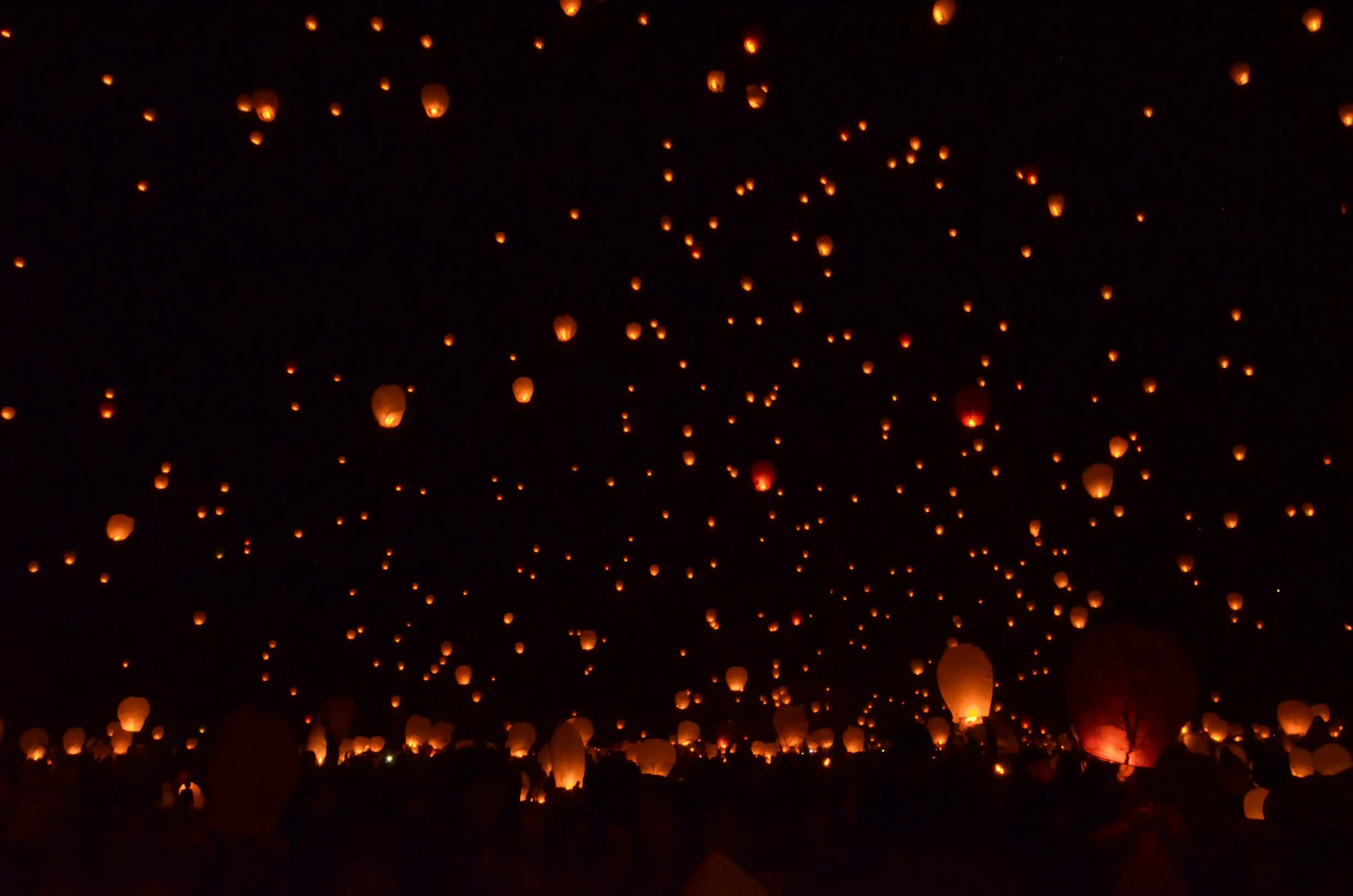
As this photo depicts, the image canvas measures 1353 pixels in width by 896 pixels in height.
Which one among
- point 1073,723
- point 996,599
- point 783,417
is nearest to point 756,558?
point 783,417

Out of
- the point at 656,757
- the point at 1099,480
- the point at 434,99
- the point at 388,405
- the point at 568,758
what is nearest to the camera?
the point at 568,758

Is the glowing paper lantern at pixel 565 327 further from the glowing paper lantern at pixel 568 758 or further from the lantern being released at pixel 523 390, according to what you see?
the glowing paper lantern at pixel 568 758

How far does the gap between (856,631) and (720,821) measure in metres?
7.53

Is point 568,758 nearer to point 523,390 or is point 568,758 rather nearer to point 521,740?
point 523,390

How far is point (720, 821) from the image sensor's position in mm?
2617

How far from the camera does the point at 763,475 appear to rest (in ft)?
19.8

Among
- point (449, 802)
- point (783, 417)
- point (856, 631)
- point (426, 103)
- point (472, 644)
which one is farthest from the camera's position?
point (856, 631)

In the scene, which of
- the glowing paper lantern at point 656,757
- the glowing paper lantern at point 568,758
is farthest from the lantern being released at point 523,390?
the glowing paper lantern at point 656,757

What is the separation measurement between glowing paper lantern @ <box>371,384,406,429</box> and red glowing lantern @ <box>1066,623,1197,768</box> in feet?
10.1

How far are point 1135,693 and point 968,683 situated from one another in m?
1.77

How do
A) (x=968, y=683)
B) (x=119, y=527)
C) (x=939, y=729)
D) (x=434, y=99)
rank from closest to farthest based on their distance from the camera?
(x=434, y=99)
(x=968, y=683)
(x=119, y=527)
(x=939, y=729)

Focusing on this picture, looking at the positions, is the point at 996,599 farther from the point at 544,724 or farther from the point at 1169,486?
the point at 544,724

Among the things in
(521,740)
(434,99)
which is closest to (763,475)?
(521,740)

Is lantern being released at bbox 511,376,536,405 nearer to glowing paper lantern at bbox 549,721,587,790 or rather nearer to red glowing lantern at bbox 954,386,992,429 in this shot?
glowing paper lantern at bbox 549,721,587,790
